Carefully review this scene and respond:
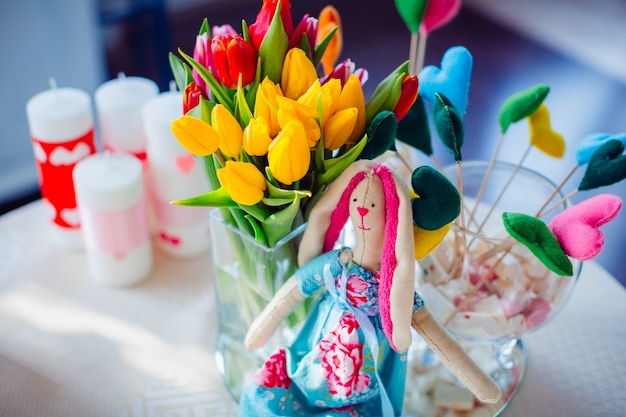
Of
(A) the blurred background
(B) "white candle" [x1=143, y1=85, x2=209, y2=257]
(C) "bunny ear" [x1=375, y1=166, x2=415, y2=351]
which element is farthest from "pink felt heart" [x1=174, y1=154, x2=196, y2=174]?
(A) the blurred background

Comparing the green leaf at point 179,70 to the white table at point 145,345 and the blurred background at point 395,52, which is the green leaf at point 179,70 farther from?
the blurred background at point 395,52

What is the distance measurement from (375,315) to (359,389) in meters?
0.08

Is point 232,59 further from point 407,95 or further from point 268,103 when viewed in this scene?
point 407,95

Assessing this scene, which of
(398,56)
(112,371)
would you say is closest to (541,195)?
(112,371)

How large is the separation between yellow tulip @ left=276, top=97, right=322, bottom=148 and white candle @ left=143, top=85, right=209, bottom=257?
0.79 ft

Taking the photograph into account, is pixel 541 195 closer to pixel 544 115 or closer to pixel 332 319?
pixel 544 115

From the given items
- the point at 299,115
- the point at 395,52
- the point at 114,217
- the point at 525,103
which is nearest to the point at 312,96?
the point at 299,115

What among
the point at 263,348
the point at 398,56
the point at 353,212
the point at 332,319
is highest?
the point at 353,212

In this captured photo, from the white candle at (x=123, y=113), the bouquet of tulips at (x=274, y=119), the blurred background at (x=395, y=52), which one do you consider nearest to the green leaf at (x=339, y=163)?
the bouquet of tulips at (x=274, y=119)

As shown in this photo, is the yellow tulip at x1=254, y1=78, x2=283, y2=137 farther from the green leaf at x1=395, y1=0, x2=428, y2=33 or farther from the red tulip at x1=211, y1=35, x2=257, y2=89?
the green leaf at x1=395, y1=0, x2=428, y2=33

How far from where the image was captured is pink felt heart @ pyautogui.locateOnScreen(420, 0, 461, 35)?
2.31 feet

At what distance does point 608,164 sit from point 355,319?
0.83 feet

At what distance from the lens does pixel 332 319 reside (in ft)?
2.02

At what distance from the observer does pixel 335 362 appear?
2.01 feet
